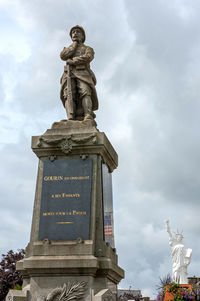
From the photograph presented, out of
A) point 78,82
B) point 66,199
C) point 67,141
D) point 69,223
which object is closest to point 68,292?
point 69,223

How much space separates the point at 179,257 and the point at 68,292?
24.9 meters

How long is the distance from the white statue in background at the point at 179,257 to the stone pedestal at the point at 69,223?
22679 mm

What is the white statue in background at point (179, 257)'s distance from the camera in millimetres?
32688

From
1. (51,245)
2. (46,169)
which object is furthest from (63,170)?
(51,245)

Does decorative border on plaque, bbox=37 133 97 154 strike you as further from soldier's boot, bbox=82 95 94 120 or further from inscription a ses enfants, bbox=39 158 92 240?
soldier's boot, bbox=82 95 94 120

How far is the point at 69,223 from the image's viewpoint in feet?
34.2

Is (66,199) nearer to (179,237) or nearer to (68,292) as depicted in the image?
(68,292)

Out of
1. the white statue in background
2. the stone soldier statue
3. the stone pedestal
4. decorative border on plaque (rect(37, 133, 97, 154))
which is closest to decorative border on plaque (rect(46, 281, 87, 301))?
the stone pedestal

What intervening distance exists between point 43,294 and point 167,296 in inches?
186

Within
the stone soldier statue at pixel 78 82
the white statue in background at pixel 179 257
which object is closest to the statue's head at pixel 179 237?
the white statue in background at pixel 179 257

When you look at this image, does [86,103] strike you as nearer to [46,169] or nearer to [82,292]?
[46,169]

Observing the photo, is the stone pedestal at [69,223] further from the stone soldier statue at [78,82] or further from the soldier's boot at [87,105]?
the stone soldier statue at [78,82]

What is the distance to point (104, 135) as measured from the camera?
11164mm

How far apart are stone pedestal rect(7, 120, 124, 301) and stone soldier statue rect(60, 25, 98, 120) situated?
0.86 m
